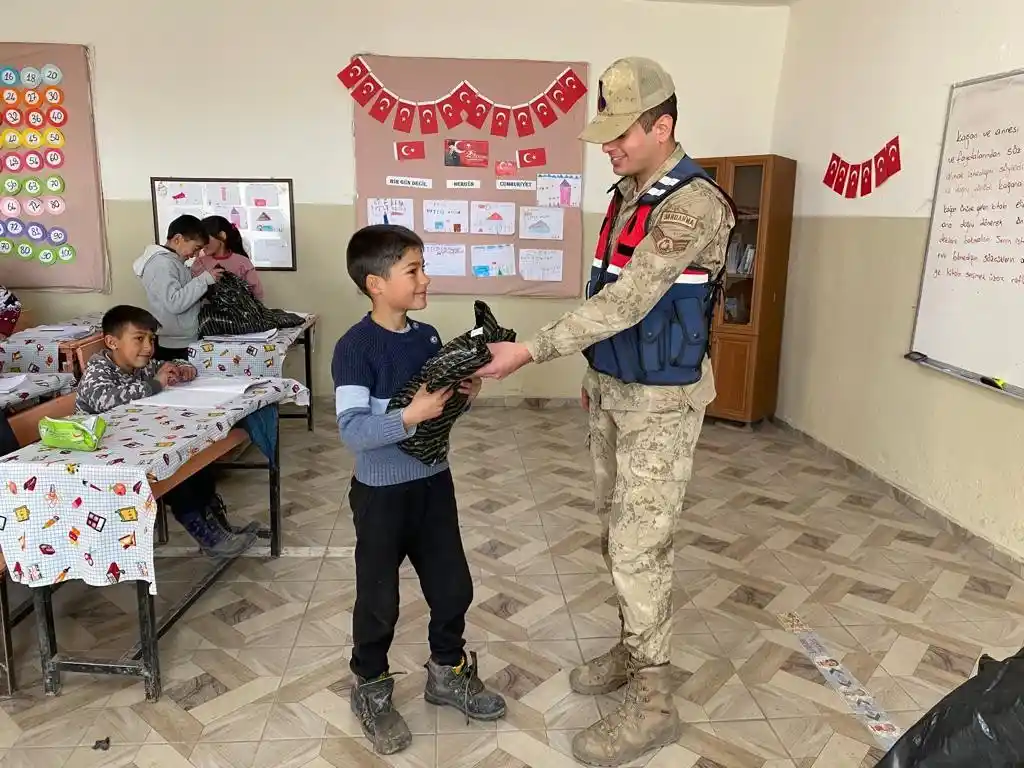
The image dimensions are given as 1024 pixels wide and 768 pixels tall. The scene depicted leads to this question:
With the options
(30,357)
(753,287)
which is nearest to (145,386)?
(30,357)

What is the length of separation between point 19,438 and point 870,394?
3824mm

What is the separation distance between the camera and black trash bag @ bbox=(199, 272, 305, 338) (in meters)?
3.70

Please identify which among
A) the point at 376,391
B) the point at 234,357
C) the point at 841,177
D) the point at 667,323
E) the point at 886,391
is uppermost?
the point at 841,177

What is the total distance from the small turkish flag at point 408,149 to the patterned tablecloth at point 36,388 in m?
2.57

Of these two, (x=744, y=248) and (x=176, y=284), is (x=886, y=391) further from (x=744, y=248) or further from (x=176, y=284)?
(x=176, y=284)

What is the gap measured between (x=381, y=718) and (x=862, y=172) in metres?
3.70

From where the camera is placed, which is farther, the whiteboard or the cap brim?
the whiteboard

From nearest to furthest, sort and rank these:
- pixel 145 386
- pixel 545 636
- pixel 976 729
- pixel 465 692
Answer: pixel 976 729 < pixel 465 692 < pixel 545 636 < pixel 145 386

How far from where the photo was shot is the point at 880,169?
3.84m

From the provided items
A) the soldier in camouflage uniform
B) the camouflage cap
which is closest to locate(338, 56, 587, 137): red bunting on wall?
the soldier in camouflage uniform

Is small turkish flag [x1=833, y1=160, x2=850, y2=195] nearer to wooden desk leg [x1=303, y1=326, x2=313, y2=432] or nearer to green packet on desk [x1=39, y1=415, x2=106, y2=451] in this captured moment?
Answer: wooden desk leg [x1=303, y1=326, x2=313, y2=432]

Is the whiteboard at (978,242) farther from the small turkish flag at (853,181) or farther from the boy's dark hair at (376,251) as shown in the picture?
the boy's dark hair at (376,251)

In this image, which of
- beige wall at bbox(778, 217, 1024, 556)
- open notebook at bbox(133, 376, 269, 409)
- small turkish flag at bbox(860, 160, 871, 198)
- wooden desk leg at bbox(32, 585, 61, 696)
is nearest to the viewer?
Result: wooden desk leg at bbox(32, 585, 61, 696)

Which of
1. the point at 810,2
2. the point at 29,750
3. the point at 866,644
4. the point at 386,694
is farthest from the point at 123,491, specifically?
the point at 810,2
